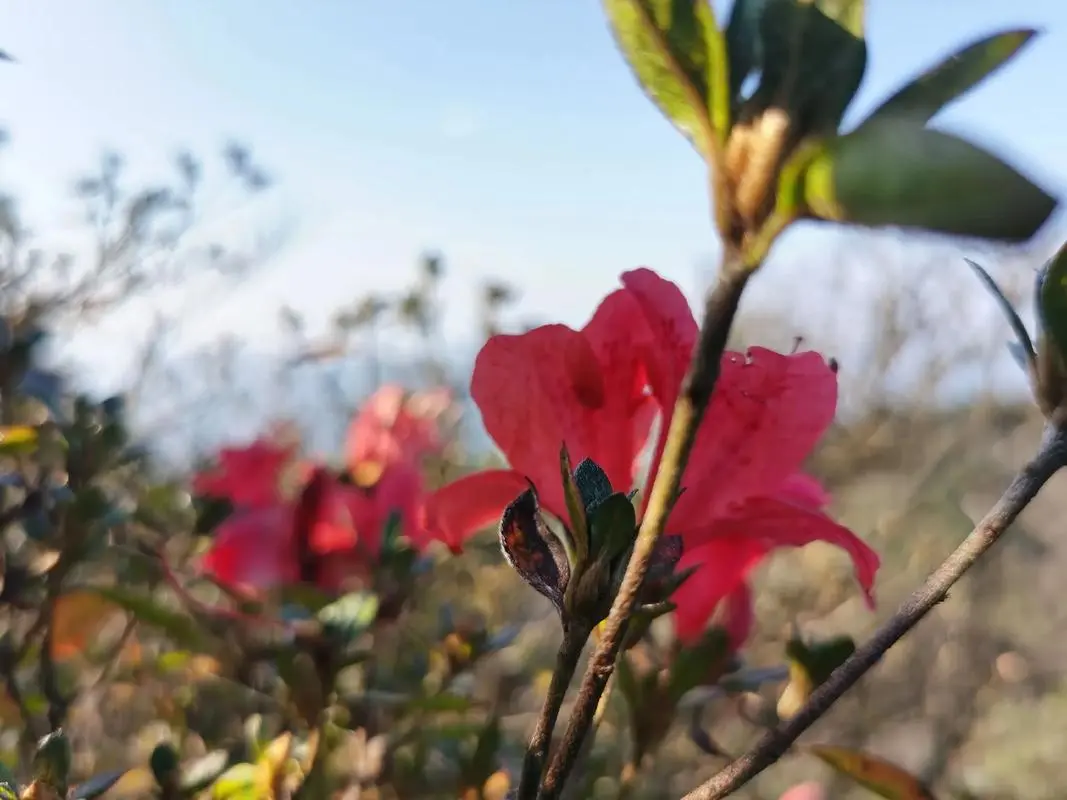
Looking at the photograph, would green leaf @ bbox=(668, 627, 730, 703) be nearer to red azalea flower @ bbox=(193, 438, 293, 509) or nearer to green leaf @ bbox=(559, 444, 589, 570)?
green leaf @ bbox=(559, 444, 589, 570)

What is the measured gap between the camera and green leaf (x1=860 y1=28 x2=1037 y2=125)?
0.98 ft

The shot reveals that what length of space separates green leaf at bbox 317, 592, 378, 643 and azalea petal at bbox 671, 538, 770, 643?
236 mm

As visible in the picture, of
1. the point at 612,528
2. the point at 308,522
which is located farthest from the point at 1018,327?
the point at 308,522

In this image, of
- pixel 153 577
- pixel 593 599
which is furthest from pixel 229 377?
pixel 593 599

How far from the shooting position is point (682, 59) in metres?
0.30

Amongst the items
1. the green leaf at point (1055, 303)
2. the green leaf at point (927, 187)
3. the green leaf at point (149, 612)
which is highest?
the green leaf at point (927, 187)

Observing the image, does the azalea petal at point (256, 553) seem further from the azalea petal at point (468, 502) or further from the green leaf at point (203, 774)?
the azalea petal at point (468, 502)

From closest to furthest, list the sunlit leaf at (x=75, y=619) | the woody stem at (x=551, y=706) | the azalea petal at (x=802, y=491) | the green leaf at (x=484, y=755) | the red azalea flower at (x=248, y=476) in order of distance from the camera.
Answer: the woody stem at (x=551, y=706) < the azalea petal at (x=802, y=491) < the green leaf at (x=484, y=755) < the sunlit leaf at (x=75, y=619) < the red azalea flower at (x=248, y=476)

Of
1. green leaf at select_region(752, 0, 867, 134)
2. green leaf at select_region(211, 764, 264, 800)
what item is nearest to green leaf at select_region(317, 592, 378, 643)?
green leaf at select_region(211, 764, 264, 800)

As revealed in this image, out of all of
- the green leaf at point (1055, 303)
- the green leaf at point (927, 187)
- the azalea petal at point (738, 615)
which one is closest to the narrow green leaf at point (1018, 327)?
the green leaf at point (1055, 303)

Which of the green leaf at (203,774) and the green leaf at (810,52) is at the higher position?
the green leaf at (810,52)

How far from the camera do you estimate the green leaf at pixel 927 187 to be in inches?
8.4

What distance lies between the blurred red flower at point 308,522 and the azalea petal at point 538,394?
44cm

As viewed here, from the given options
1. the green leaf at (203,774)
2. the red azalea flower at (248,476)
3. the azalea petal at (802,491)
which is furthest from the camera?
the red azalea flower at (248,476)
